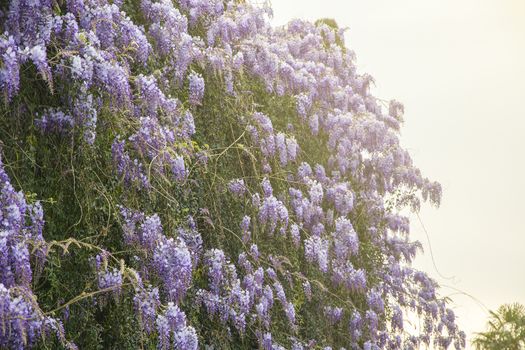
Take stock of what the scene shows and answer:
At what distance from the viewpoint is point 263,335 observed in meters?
6.23

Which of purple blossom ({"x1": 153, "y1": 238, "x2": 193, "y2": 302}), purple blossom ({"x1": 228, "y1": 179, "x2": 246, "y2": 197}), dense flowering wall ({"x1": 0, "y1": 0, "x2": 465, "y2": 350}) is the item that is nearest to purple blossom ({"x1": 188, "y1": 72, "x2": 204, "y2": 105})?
dense flowering wall ({"x1": 0, "y1": 0, "x2": 465, "y2": 350})

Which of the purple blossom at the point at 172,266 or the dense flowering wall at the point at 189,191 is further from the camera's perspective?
the purple blossom at the point at 172,266

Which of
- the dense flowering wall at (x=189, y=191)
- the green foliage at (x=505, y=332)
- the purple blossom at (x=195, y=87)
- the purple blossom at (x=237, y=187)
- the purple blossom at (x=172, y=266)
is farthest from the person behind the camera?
the green foliage at (x=505, y=332)

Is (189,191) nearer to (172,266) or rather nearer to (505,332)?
(172,266)

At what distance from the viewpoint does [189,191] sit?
5.77 meters

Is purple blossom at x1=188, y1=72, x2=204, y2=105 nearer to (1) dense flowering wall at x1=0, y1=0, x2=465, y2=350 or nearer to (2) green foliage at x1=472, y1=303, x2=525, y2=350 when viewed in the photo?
(1) dense flowering wall at x1=0, y1=0, x2=465, y2=350

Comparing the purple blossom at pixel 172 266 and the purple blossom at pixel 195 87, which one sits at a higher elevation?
the purple blossom at pixel 195 87

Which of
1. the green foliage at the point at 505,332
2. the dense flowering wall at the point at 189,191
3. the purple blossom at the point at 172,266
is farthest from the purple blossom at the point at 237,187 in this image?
the green foliage at the point at 505,332

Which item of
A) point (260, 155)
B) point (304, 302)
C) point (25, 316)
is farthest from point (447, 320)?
point (25, 316)

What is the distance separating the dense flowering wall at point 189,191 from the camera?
14.3 feet

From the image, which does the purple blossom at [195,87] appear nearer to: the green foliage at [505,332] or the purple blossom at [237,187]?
the purple blossom at [237,187]

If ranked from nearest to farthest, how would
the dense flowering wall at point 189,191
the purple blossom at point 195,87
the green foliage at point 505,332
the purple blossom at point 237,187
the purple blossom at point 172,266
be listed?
the dense flowering wall at point 189,191 < the purple blossom at point 172,266 < the purple blossom at point 195,87 < the purple blossom at point 237,187 < the green foliage at point 505,332

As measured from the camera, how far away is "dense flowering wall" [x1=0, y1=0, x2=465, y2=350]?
172 inches

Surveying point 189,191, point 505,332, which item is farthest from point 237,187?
point 505,332
